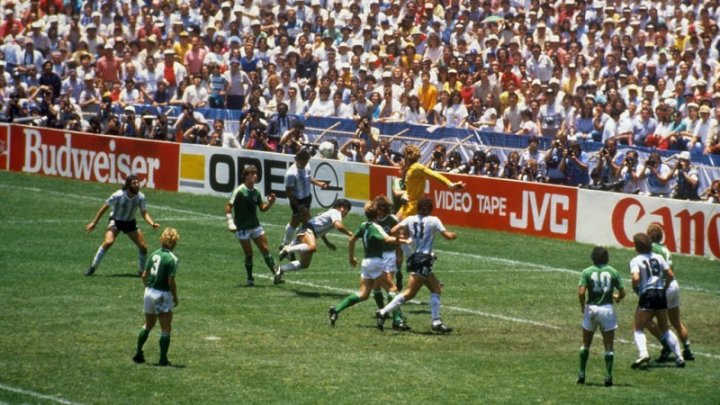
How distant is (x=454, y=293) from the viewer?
25312 millimetres

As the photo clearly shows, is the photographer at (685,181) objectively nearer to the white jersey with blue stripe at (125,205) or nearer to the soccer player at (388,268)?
the soccer player at (388,268)

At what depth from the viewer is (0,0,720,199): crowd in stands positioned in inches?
1281

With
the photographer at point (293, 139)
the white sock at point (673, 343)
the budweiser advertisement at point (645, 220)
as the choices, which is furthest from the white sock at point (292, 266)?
the photographer at point (293, 139)

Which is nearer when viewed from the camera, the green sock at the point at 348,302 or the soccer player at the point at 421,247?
the soccer player at the point at 421,247

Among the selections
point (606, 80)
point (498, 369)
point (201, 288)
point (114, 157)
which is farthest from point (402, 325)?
point (114, 157)

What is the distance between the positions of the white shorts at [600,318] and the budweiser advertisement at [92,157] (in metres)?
20.1

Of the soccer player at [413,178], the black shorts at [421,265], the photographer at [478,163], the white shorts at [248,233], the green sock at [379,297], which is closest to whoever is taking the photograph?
the black shorts at [421,265]

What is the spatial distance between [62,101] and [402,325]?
66.2 feet

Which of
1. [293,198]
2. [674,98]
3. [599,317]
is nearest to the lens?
[599,317]

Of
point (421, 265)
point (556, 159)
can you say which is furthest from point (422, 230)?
point (556, 159)

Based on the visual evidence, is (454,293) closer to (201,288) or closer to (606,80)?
(201,288)

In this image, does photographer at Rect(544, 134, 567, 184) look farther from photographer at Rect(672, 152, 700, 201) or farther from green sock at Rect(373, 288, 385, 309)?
green sock at Rect(373, 288, 385, 309)

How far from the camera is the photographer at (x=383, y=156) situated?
1350 inches

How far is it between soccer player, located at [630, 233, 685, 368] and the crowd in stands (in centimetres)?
1093
